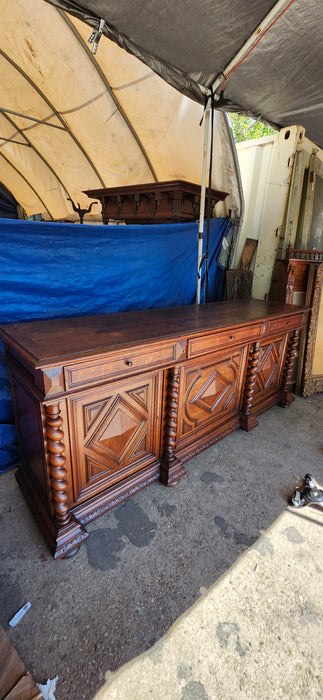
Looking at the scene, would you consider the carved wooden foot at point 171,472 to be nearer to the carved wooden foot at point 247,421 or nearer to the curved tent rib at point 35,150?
the carved wooden foot at point 247,421

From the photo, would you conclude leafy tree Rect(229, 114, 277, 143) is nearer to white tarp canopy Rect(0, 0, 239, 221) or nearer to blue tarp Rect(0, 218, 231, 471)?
white tarp canopy Rect(0, 0, 239, 221)

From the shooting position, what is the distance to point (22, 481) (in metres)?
1.62

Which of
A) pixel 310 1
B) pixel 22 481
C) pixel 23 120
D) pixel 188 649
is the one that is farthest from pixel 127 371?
pixel 23 120

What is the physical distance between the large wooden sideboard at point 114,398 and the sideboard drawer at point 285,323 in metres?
0.07

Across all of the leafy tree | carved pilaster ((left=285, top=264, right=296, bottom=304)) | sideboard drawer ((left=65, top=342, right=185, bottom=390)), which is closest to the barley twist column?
sideboard drawer ((left=65, top=342, right=185, bottom=390))

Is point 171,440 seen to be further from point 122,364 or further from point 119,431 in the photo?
point 122,364

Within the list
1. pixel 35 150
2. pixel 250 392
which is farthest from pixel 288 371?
pixel 35 150

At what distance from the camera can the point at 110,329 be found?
1517 mm

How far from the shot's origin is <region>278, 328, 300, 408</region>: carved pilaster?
258cm

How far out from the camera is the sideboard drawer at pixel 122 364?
46.1 inches

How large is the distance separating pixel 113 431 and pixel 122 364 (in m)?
0.35

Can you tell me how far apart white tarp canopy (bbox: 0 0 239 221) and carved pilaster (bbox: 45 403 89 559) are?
2.67 m

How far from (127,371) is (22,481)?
89 cm

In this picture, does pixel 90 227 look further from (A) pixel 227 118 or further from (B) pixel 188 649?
(B) pixel 188 649
